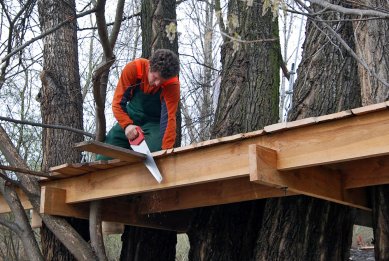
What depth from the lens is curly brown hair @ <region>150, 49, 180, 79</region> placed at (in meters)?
4.09

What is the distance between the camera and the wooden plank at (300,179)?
3.06 m

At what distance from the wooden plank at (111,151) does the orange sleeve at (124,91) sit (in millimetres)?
553

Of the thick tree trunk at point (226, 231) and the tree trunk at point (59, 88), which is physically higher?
the tree trunk at point (59, 88)

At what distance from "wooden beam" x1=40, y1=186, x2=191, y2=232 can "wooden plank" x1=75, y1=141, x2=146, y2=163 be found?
0.89 meters

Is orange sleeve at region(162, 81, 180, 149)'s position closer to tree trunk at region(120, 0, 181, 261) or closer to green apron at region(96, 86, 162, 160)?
green apron at region(96, 86, 162, 160)

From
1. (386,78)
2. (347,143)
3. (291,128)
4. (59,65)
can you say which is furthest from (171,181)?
(59,65)

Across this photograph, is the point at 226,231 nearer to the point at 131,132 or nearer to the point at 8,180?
the point at 131,132

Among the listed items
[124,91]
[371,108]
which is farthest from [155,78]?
[371,108]

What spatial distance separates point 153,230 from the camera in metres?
5.59

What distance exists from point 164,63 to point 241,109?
115 centimetres

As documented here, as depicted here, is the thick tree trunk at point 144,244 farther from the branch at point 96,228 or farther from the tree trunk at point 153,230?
the branch at point 96,228

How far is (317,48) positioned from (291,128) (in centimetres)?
163

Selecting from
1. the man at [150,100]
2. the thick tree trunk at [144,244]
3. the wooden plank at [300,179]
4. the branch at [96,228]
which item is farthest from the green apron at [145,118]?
the wooden plank at [300,179]

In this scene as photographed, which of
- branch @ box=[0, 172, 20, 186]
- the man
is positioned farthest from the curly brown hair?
branch @ box=[0, 172, 20, 186]
